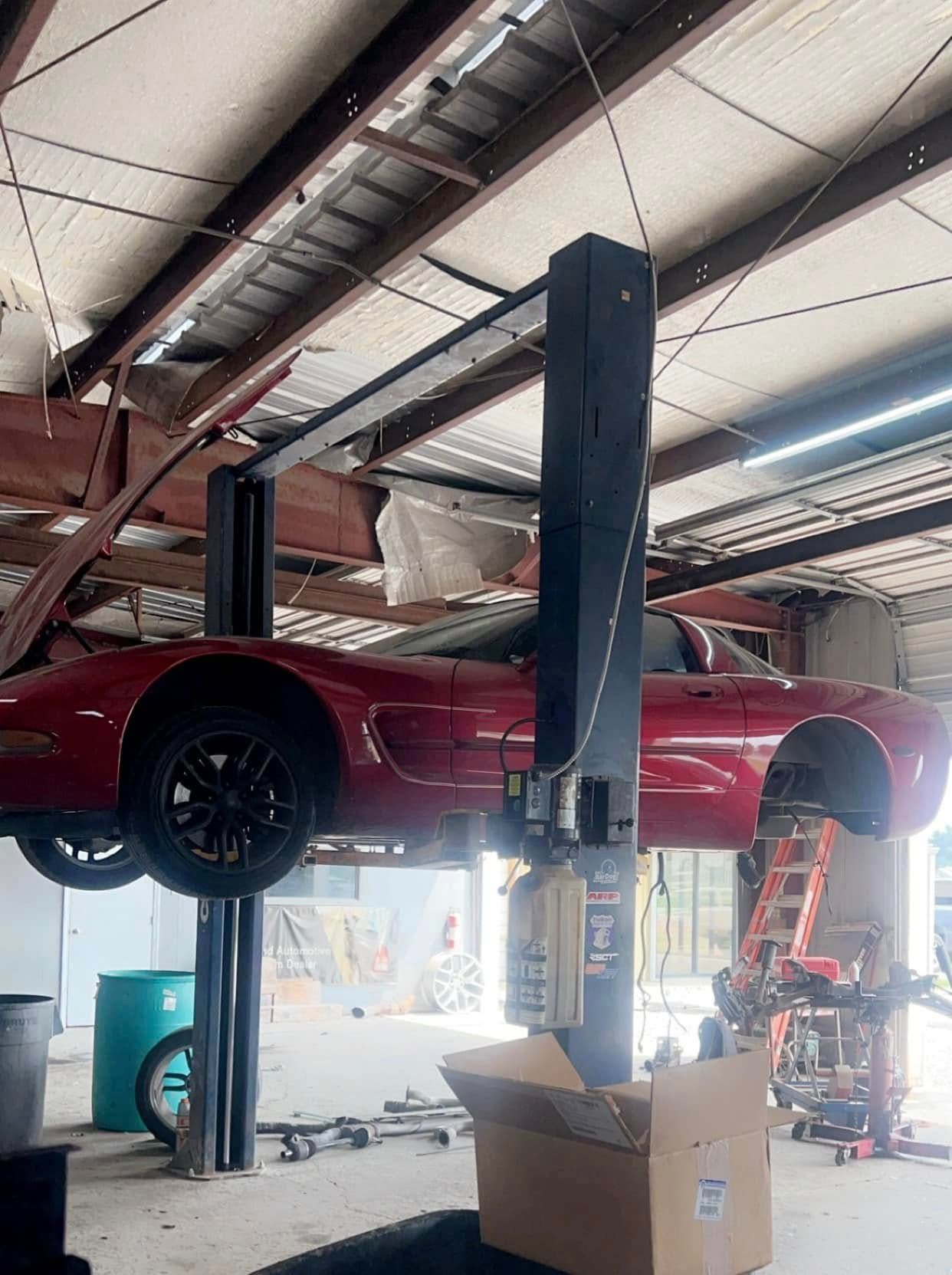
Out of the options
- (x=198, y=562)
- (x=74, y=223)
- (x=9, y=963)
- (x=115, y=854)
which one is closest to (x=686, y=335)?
(x=74, y=223)

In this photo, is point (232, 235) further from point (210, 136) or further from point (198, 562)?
Result: point (198, 562)

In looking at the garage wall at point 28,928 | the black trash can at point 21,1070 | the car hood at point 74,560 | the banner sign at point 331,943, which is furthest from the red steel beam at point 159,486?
the banner sign at point 331,943

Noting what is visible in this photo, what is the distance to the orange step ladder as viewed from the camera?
28.3 ft

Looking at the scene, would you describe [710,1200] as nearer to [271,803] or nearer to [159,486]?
[271,803]

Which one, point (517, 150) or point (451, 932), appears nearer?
point (517, 150)

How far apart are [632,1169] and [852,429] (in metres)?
4.31

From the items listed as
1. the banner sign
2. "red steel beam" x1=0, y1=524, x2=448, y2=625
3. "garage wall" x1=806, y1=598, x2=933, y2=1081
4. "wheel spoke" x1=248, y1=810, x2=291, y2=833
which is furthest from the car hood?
the banner sign

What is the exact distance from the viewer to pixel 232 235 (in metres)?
4.32

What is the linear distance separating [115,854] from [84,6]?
3574mm

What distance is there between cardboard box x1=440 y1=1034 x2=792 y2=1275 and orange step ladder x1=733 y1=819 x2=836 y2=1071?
5987mm

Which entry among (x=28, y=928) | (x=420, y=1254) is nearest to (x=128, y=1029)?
(x=420, y=1254)

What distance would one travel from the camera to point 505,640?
4270mm

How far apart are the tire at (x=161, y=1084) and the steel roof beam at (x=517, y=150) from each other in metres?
3.70

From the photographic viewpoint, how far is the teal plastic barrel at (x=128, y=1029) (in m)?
6.83
